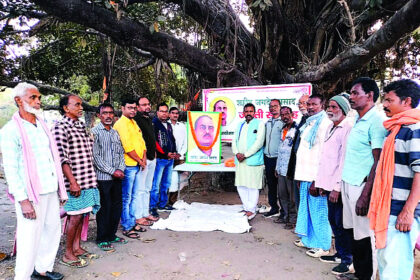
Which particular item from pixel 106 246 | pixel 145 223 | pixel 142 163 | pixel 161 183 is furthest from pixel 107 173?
pixel 161 183

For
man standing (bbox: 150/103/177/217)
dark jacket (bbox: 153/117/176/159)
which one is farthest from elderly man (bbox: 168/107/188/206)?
dark jacket (bbox: 153/117/176/159)

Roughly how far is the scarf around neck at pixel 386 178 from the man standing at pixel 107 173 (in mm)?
2771

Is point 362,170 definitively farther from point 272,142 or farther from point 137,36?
point 137,36

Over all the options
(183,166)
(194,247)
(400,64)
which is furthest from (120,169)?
(400,64)

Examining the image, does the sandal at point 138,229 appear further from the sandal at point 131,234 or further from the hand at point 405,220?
the hand at point 405,220

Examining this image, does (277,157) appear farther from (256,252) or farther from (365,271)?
(365,271)

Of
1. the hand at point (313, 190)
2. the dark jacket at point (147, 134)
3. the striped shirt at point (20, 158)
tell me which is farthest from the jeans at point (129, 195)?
the hand at point (313, 190)

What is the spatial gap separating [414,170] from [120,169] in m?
3.05

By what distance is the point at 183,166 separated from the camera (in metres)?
5.50

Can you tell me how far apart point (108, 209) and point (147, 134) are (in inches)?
51.6

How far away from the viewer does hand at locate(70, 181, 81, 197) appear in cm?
315

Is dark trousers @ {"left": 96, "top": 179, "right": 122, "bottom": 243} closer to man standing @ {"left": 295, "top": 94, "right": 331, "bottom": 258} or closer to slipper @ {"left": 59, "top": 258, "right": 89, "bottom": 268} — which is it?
slipper @ {"left": 59, "top": 258, "right": 89, "bottom": 268}

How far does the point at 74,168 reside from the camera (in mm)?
3238

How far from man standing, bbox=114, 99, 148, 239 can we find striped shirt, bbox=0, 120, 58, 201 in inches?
54.5
